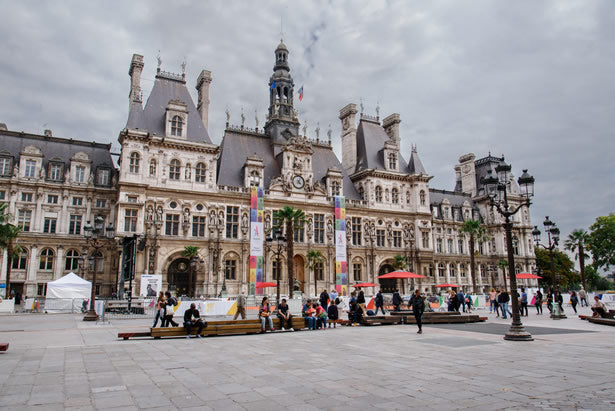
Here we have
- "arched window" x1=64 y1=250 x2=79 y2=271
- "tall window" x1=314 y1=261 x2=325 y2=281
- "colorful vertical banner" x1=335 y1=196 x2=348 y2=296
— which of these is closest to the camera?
"arched window" x1=64 y1=250 x2=79 y2=271

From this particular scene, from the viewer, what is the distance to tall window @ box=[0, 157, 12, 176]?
4112 cm

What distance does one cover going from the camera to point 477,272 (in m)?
65.4

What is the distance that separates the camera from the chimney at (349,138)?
6077 cm

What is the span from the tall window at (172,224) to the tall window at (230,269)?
593 centimetres

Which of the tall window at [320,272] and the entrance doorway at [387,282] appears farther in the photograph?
the entrance doorway at [387,282]

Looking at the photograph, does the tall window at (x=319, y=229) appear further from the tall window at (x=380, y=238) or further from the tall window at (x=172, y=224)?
the tall window at (x=172, y=224)

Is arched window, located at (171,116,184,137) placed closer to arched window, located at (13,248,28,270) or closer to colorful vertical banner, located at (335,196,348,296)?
arched window, located at (13,248,28,270)

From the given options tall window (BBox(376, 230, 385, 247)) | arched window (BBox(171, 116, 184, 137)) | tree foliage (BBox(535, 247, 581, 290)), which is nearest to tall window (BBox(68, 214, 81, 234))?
arched window (BBox(171, 116, 184, 137))

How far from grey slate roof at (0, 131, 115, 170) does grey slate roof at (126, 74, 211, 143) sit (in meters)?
6.01

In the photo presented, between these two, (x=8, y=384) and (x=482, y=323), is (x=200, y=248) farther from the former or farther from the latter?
(x=8, y=384)

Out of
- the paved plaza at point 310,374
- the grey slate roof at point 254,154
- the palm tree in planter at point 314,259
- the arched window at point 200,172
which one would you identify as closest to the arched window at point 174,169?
the arched window at point 200,172

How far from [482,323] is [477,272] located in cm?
4682

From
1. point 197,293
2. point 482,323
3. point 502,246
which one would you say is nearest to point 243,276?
point 197,293

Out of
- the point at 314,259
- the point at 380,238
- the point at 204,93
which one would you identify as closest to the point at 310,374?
the point at 314,259
